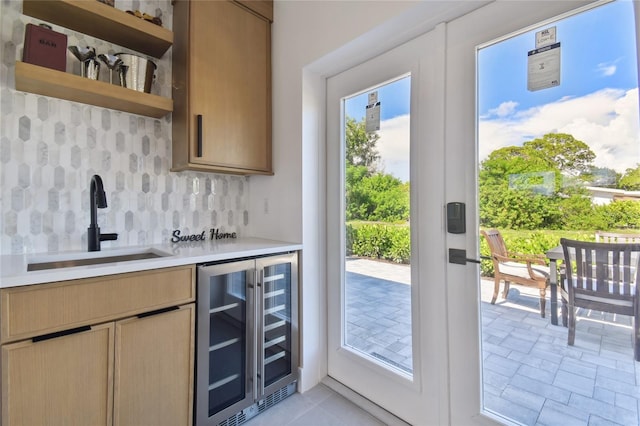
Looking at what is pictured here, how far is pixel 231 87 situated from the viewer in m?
1.88

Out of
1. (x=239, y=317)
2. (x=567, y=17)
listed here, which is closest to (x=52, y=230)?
(x=239, y=317)

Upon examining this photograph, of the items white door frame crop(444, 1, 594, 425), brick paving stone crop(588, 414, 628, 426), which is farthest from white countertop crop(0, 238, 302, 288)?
brick paving stone crop(588, 414, 628, 426)

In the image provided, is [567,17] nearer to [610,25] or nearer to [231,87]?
[610,25]

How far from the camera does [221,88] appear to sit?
72.3 inches

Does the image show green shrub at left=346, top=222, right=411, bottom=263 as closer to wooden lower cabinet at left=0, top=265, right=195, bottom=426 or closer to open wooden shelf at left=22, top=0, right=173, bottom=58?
wooden lower cabinet at left=0, top=265, right=195, bottom=426

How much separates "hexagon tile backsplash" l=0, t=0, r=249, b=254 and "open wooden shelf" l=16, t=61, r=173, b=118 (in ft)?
0.27

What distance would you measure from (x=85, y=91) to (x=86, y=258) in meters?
0.88

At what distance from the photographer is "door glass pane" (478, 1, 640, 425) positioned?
1002 mm

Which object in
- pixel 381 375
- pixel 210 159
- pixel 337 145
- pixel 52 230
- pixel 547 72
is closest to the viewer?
pixel 547 72

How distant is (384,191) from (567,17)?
1028 millimetres

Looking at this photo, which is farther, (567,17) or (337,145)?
(337,145)

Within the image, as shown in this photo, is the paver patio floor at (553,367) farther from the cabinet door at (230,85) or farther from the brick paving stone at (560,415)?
the cabinet door at (230,85)

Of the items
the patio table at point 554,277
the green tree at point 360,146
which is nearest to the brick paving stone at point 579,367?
the patio table at point 554,277

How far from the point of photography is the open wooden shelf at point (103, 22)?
4.80 feet
